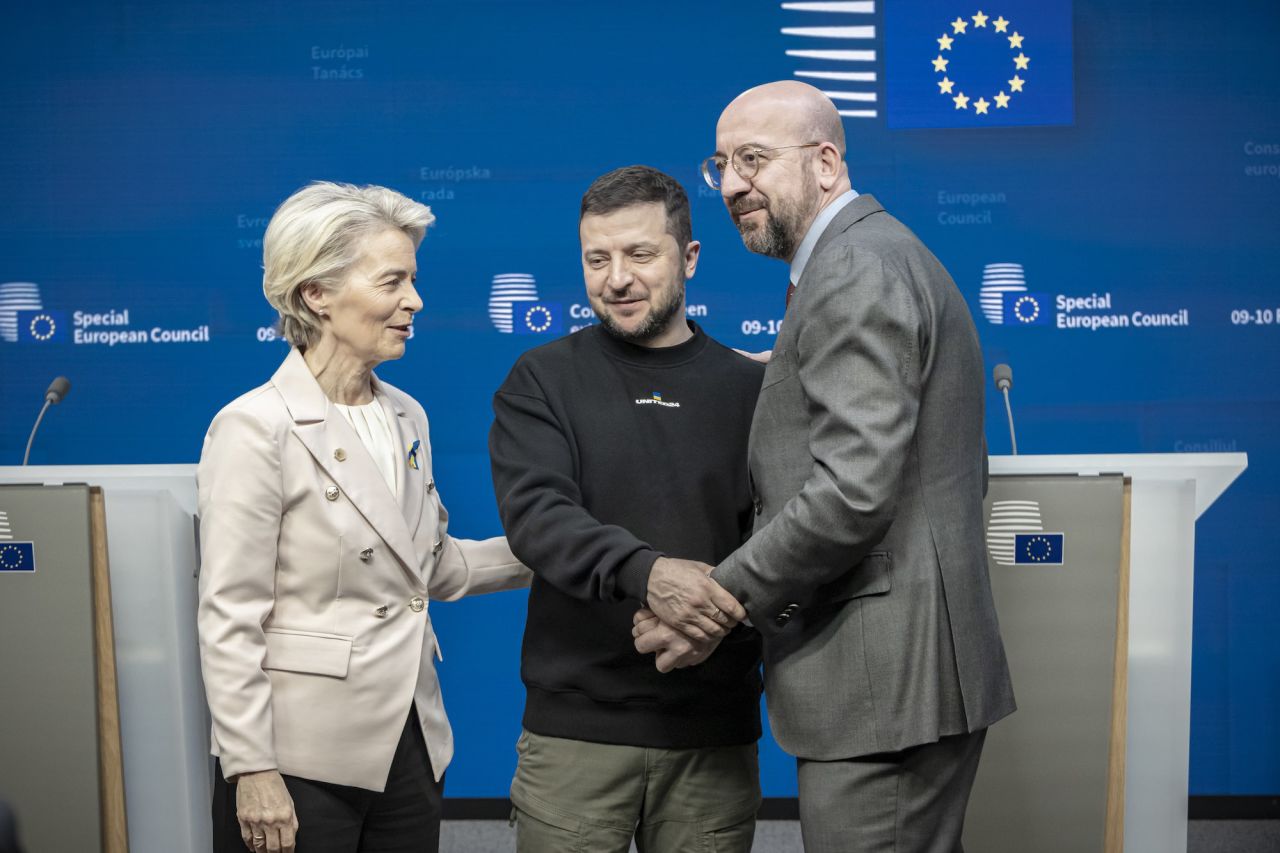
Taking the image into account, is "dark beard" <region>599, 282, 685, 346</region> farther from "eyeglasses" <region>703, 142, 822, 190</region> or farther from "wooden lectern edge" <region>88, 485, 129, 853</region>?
"wooden lectern edge" <region>88, 485, 129, 853</region>

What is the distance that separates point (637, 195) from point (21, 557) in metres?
1.47

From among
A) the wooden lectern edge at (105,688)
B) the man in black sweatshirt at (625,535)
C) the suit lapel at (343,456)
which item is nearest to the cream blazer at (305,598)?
the suit lapel at (343,456)

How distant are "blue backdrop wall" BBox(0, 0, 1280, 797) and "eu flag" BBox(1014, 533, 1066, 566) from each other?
168 centimetres

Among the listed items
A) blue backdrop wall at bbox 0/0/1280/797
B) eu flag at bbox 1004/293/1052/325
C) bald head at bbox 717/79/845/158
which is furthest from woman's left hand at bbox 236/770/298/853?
eu flag at bbox 1004/293/1052/325

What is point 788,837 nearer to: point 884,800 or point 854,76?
point 884,800

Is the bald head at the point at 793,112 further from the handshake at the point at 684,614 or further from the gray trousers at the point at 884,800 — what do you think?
the gray trousers at the point at 884,800

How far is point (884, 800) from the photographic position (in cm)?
178

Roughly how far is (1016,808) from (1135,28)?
290cm

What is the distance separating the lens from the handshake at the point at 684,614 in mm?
1835

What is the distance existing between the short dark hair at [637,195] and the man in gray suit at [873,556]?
1.06 ft

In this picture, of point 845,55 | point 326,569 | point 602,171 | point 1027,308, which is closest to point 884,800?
point 326,569

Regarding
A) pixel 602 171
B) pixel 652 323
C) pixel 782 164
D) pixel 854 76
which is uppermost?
pixel 854 76

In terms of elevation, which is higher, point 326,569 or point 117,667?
point 326,569

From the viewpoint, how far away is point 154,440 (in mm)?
4352
